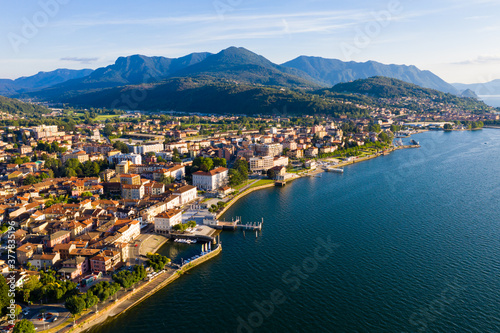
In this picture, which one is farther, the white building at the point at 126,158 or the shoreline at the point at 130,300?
the white building at the point at 126,158

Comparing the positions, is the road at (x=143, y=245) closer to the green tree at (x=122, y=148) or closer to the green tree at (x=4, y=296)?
→ the green tree at (x=4, y=296)

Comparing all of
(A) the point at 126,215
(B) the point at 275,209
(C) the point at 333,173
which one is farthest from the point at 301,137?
(A) the point at 126,215

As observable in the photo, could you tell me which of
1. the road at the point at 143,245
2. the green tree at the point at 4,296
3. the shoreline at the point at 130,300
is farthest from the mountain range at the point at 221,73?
the green tree at the point at 4,296

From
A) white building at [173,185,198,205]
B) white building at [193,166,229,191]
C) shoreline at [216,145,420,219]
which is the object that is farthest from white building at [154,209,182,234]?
white building at [193,166,229,191]

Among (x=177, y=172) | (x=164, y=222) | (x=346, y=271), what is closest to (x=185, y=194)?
(x=164, y=222)

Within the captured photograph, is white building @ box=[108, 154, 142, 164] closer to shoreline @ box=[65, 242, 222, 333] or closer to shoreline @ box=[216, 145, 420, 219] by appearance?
shoreline @ box=[216, 145, 420, 219]

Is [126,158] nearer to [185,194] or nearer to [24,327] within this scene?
[185,194]

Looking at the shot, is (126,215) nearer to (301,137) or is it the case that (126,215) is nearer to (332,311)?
(332,311)

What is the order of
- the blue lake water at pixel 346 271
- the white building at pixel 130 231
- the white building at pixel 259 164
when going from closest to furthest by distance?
the blue lake water at pixel 346 271
the white building at pixel 130 231
the white building at pixel 259 164
